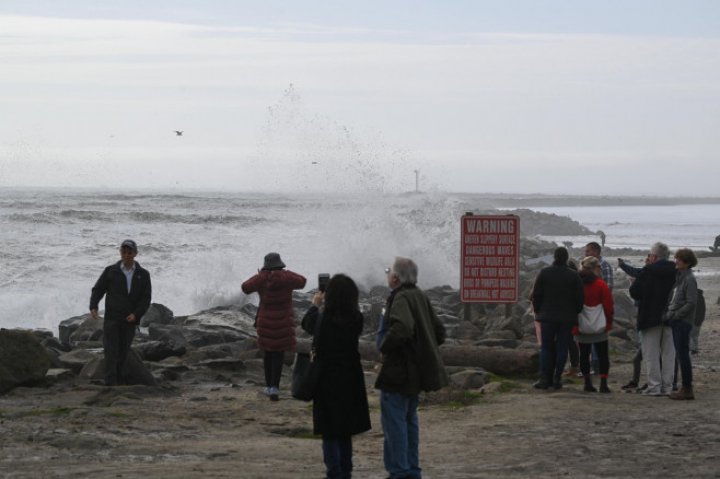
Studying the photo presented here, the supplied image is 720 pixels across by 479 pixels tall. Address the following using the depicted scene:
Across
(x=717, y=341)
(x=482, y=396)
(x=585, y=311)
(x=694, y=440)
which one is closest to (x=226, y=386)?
(x=482, y=396)

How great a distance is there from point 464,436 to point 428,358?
7.94 ft

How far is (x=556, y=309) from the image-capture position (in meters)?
13.6

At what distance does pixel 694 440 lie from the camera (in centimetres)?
1028

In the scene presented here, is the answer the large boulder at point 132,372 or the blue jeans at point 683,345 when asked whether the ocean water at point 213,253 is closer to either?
the large boulder at point 132,372

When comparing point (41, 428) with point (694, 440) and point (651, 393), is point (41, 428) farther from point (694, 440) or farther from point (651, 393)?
point (651, 393)

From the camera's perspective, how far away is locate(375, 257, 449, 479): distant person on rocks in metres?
8.50

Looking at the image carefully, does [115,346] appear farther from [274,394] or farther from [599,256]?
[599,256]

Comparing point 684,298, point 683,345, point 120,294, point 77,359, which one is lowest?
point 77,359

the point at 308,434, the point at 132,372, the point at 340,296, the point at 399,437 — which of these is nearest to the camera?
the point at 340,296

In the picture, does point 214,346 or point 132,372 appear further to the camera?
point 214,346

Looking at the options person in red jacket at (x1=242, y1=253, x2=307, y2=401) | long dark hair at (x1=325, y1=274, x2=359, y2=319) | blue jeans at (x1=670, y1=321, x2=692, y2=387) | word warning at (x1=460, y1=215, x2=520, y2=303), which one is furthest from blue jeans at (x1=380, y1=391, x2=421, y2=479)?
word warning at (x1=460, y1=215, x2=520, y2=303)

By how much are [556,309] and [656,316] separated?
3.70ft

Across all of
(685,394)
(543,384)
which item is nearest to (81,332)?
(543,384)

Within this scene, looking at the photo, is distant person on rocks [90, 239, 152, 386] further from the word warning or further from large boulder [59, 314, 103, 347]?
the word warning
